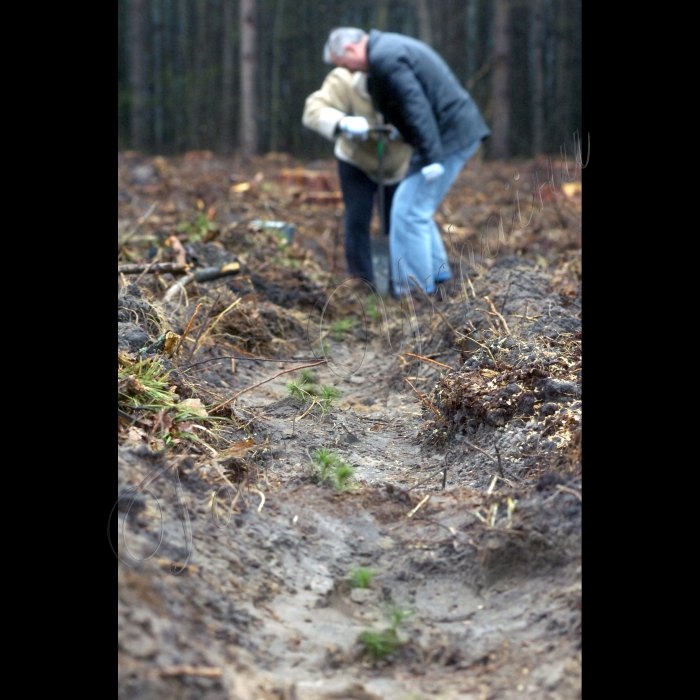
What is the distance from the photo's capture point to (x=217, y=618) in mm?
2135

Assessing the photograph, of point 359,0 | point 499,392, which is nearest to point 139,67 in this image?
point 359,0

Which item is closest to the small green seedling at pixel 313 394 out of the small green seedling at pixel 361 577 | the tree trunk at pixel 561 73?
the small green seedling at pixel 361 577

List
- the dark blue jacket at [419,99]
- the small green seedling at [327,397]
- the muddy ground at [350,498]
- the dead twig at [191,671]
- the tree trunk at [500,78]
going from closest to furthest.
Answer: the dead twig at [191,671], the muddy ground at [350,498], the small green seedling at [327,397], the dark blue jacket at [419,99], the tree trunk at [500,78]

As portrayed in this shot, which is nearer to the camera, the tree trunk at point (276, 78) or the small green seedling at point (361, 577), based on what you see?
the small green seedling at point (361, 577)

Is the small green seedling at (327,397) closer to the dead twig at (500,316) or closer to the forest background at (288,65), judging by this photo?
the dead twig at (500,316)

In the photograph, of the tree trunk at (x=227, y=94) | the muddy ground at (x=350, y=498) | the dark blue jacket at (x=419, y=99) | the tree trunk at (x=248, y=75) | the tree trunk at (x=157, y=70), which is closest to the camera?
the muddy ground at (x=350, y=498)

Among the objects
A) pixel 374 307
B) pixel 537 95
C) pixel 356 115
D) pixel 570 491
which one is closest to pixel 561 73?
pixel 537 95

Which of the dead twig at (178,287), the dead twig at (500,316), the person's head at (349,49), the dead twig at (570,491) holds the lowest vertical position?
the dead twig at (570,491)

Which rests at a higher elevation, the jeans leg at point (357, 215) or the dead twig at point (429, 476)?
the jeans leg at point (357, 215)

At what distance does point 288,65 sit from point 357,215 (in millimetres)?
14874

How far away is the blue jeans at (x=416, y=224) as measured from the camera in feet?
19.0
